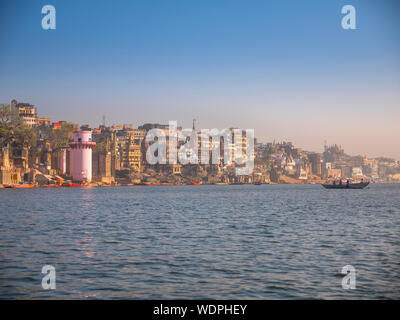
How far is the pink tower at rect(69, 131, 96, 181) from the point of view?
190 m

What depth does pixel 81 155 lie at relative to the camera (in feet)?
630

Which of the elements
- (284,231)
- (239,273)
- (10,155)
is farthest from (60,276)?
(10,155)

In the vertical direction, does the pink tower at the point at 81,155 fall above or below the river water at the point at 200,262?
above

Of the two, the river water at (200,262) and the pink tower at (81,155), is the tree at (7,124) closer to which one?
the pink tower at (81,155)

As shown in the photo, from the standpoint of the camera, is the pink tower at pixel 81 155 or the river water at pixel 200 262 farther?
the pink tower at pixel 81 155

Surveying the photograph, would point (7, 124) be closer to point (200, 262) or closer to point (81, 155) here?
point (81, 155)

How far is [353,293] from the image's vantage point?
16.6m

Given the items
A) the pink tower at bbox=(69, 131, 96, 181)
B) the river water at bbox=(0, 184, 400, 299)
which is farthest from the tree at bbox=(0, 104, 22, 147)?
the river water at bbox=(0, 184, 400, 299)

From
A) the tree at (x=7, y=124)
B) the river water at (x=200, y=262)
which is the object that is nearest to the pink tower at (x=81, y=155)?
the tree at (x=7, y=124)

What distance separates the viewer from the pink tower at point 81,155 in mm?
190000

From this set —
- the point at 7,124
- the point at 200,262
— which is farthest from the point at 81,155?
the point at 200,262

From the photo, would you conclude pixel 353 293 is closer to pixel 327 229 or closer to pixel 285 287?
pixel 285 287
